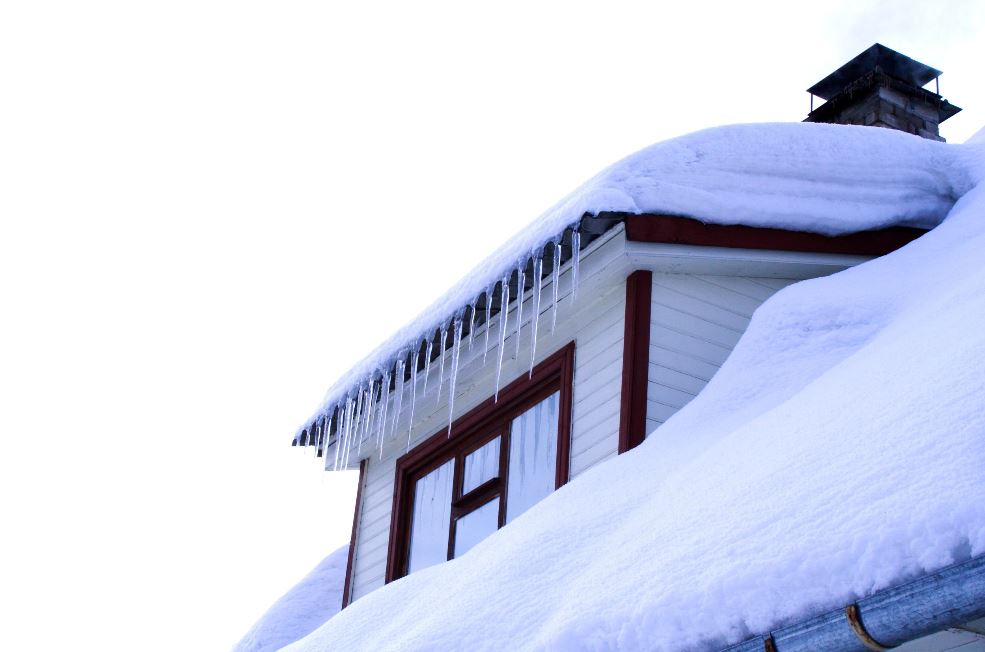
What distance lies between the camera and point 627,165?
6.54 m

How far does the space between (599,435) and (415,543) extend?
2259mm

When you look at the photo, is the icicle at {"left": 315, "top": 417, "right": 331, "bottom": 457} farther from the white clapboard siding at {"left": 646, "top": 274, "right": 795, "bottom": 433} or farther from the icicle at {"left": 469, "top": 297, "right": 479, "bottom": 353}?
the white clapboard siding at {"left": 646, "top": 274, "right": 795, "bottom": 433}

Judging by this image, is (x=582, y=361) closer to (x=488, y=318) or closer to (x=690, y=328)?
(x=690, y=328)

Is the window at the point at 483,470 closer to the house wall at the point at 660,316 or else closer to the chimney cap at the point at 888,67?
the house wall at the point at 660,316

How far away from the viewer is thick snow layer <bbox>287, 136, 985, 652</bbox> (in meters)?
2.60

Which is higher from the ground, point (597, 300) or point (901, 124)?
point (901, 124)

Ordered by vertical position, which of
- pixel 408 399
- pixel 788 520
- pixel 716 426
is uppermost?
pixel 408 399

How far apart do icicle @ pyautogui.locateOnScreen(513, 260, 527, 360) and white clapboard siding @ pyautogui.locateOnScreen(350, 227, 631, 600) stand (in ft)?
0.09

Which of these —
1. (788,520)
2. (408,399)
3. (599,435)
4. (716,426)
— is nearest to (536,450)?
(599,435)

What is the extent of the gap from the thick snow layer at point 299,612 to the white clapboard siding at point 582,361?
3.90 feet

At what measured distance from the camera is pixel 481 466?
7.72 metres

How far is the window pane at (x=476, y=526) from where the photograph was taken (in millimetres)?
7453

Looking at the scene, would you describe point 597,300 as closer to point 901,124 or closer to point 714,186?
point 714,186

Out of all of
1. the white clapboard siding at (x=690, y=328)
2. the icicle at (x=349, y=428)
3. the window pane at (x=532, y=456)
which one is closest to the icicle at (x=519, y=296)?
the window pane at (x=532, y=456)
